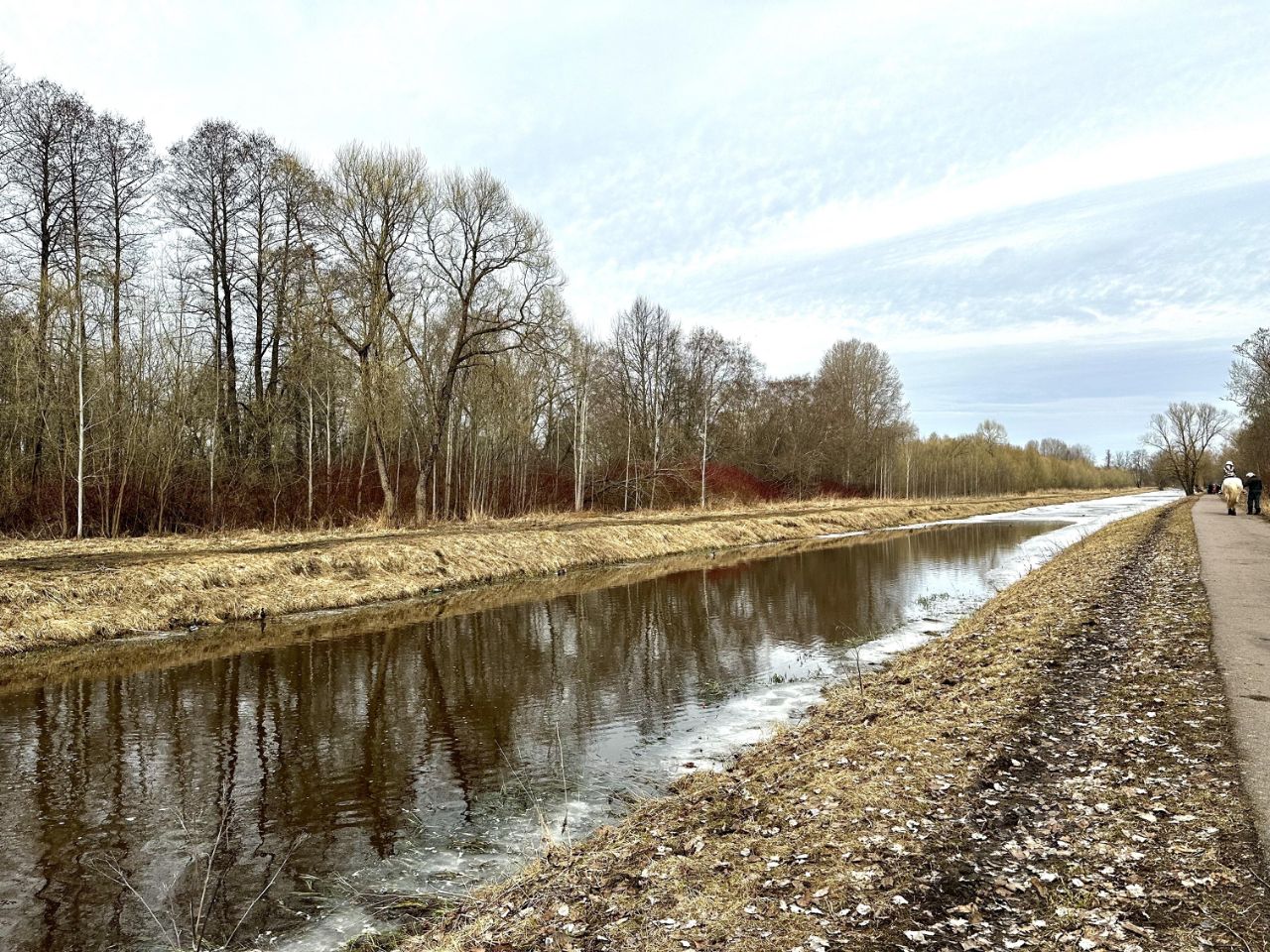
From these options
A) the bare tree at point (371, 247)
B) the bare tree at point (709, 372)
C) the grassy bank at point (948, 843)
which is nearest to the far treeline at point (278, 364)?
the bare tree at point (371, 247)

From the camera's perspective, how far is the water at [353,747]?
5.39 metres

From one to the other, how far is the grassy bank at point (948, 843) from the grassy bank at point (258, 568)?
12.6 meters

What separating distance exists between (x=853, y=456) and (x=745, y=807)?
204ft

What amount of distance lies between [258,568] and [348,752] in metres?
10.5

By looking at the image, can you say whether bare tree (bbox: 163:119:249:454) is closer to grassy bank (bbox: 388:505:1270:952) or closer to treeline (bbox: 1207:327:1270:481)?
grassy bank (bbox: 388:505:1270:952)

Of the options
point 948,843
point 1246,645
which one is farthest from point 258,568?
point 1246,645

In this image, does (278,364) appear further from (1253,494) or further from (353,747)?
(1253,494)

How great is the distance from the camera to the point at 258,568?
16.9 metres

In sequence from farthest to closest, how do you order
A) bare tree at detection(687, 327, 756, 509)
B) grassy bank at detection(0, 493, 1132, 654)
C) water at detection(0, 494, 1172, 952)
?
bare tree at detection(687, 327, 756, 509) → grassy bank at detection(0, 493, 1132, 654) → water at detection(0, 494, 1172, 952)

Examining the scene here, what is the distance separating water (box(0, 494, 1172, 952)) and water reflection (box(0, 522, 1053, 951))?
0.10 feet

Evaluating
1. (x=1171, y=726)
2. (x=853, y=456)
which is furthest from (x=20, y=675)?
(x=853, y=456)

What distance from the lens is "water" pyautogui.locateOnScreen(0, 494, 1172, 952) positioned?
539cm

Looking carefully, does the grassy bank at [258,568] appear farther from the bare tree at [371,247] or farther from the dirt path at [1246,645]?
the dirt path at [1246,645]

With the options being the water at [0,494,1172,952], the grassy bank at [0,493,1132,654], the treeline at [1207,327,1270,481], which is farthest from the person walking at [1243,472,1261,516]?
the grassy bank at [0,493,1132,654]
